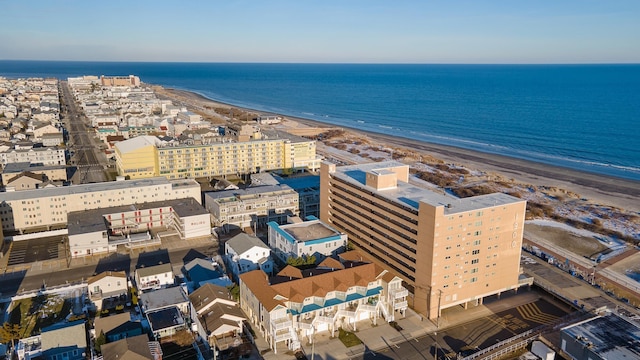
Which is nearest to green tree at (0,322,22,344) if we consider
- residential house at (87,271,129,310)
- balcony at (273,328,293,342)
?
residential house at (87,271,129,310)

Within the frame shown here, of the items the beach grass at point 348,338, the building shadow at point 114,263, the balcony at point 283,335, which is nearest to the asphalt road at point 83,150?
the building shadow at point 114,263

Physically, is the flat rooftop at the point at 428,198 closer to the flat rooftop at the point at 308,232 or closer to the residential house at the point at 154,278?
the flat rooftop at the point at 308,232

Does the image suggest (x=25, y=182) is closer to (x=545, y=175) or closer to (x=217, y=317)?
(x=217, y=317)

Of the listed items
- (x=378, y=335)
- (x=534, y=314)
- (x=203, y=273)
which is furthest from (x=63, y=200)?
(x=534, y=314)

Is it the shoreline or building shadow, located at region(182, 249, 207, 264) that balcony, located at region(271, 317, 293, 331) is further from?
the shoreline

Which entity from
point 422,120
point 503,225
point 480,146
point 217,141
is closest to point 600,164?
point 480,146
